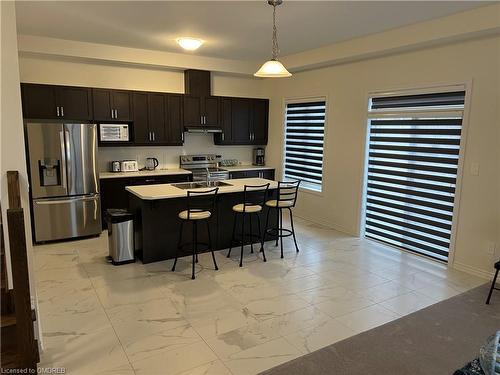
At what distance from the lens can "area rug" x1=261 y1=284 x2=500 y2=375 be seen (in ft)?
8.34

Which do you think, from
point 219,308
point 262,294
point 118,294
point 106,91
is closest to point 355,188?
point 262,294

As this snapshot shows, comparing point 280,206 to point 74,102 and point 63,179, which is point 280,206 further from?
point 74,102

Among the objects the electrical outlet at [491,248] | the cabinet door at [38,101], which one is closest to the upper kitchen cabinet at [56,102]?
the cabinet door at [38,101]

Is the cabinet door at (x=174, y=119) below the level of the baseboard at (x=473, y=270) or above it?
above

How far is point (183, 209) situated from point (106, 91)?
256cm

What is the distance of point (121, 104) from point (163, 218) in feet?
Result: 7.99

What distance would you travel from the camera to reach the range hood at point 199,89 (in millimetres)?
6309

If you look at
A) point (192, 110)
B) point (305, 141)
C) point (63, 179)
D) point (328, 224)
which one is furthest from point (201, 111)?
point (328, 224)

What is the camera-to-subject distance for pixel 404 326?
10.1ft

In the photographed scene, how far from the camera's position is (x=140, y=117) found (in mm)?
5953

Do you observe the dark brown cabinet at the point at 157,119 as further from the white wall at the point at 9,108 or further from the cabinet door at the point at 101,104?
the white wall at the point at 9,108

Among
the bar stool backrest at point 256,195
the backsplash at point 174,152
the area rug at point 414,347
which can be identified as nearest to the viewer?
the area rug at point 414,347

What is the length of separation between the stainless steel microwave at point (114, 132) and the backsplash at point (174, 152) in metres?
0.31

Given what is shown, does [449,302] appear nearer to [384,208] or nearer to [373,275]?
[373,275]
